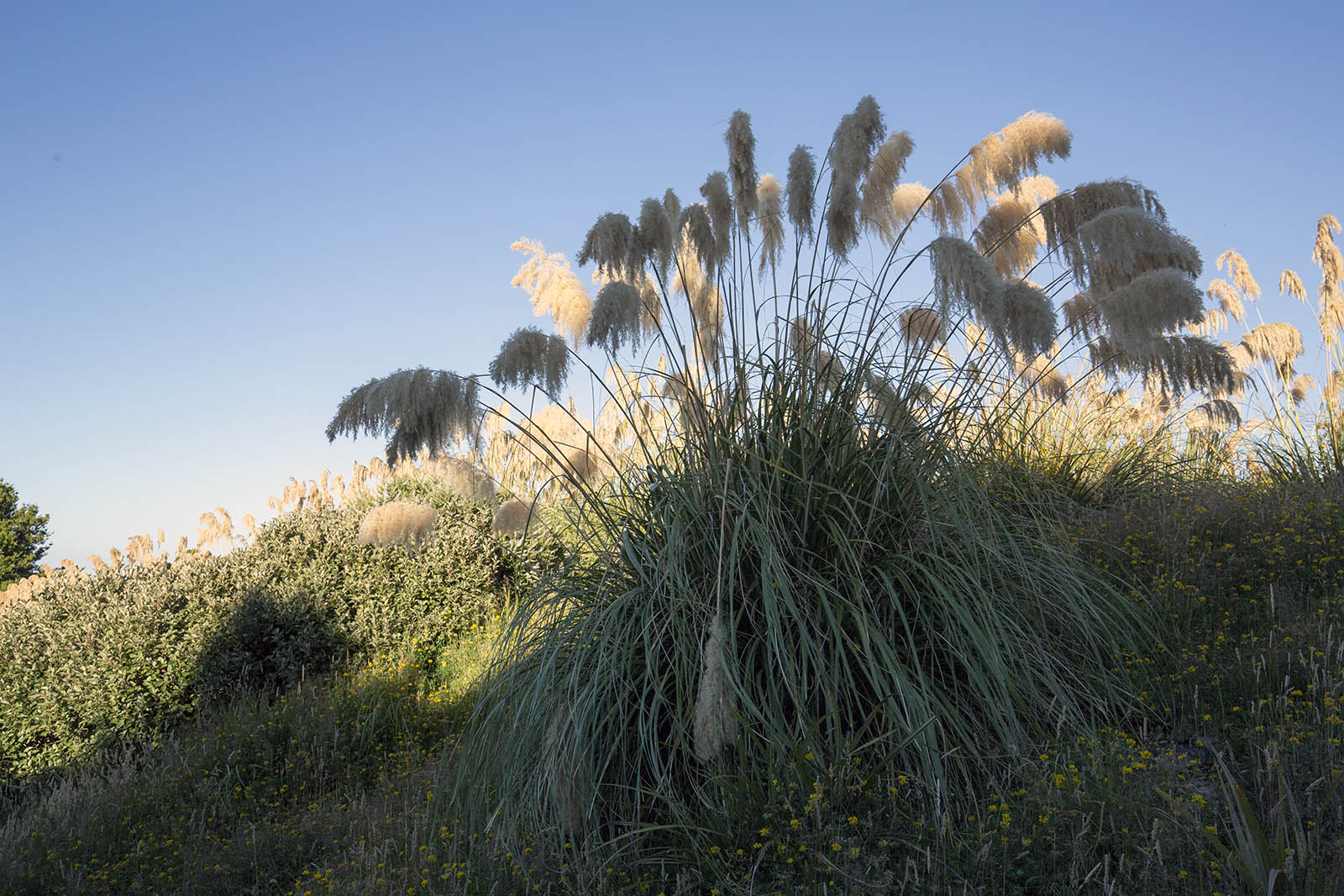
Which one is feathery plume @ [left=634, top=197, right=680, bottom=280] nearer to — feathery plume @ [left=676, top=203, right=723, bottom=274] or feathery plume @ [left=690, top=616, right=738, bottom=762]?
feathery plume @ [left=676, top=203, right=723, bottom=274]

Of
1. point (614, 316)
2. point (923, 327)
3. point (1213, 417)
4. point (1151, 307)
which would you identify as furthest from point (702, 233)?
point (1213, 417)

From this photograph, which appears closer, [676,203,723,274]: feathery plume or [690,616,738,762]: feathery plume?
[690,616,738,762]: feathery plume

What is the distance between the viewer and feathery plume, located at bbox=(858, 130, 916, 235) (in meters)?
4.08

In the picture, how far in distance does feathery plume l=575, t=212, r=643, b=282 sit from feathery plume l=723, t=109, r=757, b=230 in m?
0.56

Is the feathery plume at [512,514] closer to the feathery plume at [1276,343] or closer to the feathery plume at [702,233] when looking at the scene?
the feathery plume at [702,233]

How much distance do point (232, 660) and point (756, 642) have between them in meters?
5.91

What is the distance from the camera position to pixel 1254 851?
6.64 ft

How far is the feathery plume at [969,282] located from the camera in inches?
128

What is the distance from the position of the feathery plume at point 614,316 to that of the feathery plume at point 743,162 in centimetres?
74

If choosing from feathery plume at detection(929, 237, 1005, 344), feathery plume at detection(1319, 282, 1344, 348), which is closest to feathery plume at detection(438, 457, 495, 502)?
feathery plume at detection(929, 237, 1005, 344)

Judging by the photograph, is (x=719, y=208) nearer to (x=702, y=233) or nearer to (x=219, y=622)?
(x=702, y=233)

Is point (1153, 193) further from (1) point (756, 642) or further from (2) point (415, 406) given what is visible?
(2) point (415, 406)

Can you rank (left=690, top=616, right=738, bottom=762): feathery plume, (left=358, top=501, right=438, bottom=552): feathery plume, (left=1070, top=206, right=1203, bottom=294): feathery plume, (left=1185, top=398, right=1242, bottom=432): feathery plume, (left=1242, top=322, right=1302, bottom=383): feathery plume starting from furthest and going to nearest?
(left=1242, top=322, right=1302, bottom=383): feathery plume < (left=1185, top=398, right=1242, bottom=432): feathery plume < (left=358, top=501, right=438, bottom=552): feathery plume < (left=1070, top=206, right=1203, bottom=294): feathery plume < (left=690, top=616, right=738, bottom=762): feathery plume

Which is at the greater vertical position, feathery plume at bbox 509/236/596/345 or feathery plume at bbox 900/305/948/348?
feathery plume at bbox 509/236/596/345
